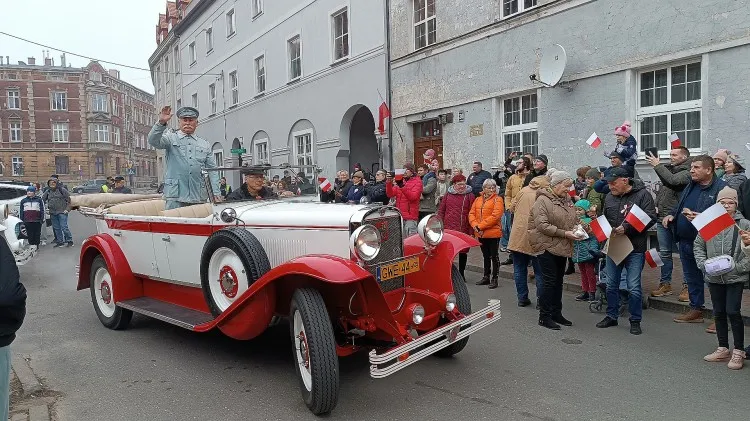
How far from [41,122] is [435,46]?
6481 cm

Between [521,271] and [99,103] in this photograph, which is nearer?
[521,271]

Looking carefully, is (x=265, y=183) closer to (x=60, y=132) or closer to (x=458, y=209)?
(x=458, y=209)

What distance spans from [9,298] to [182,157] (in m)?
3.88

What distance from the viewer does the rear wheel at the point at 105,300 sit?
586cm

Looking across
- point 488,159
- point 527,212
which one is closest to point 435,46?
point 488,159

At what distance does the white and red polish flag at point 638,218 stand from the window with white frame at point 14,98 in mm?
72592

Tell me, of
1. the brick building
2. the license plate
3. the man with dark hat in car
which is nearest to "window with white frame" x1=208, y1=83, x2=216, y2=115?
the man with dark hat in car

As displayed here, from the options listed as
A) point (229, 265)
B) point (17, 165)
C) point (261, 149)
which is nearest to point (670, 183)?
point (229, 265)

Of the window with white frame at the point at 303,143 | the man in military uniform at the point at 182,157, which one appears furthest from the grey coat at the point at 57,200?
the man in military uniform at the point at 182,157

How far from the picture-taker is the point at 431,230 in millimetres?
4566

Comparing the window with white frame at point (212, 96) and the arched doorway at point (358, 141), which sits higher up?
the window with white frame at point (212, 96)

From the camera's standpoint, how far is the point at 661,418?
3545mm

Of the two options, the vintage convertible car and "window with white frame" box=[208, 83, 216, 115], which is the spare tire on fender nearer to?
the vintage convertible car

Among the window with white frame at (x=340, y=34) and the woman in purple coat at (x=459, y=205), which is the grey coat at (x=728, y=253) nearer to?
the woman in purple coat at (x=459, y=205)
